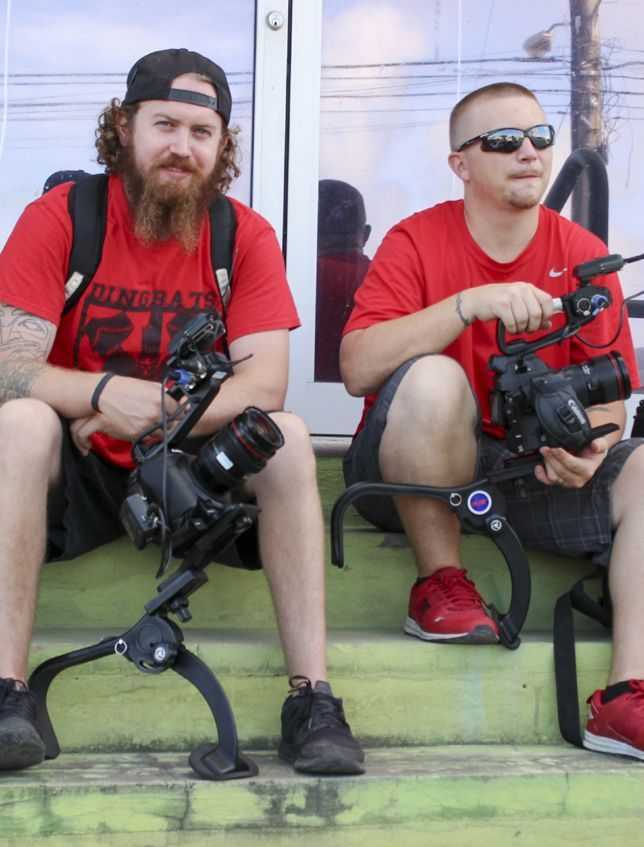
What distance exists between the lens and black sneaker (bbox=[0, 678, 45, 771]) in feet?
8.54

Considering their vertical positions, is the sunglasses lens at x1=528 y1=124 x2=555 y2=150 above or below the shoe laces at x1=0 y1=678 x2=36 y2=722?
above

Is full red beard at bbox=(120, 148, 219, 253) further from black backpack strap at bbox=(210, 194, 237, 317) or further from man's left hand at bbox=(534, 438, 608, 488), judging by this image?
man's left hand at bbox=(534, 438, 608, 488)

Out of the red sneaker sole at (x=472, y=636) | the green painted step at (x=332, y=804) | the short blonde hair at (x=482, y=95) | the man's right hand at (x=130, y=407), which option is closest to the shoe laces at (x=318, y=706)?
the green painted step at (x=332, y=804)

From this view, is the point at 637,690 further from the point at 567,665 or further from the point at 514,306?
the point at 514,306

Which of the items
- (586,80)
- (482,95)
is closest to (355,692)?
(482,95)

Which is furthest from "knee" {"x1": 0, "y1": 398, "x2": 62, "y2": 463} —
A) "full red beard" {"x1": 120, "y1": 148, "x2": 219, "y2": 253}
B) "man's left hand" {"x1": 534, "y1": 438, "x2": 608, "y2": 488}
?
"man's left hand" {"x1": 534, "y1": 438, "x2": 608, "y2": 488}

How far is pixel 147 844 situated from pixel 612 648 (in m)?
1.16

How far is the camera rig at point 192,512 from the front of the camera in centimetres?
272

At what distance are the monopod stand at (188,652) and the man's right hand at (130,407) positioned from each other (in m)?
0.31

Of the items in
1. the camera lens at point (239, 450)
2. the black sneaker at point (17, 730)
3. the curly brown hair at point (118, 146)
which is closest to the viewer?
the black sneaker at point (17, 730)

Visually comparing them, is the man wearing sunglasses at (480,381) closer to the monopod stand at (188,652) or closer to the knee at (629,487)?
the knee at (629,487)

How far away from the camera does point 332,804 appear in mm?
2693

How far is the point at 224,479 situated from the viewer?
275cm

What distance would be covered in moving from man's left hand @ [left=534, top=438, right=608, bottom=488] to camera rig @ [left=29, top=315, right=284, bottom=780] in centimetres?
74
